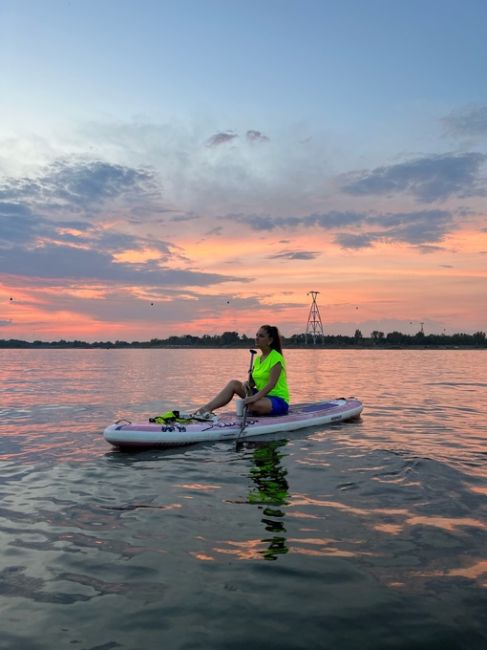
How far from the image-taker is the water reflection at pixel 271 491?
5.44m

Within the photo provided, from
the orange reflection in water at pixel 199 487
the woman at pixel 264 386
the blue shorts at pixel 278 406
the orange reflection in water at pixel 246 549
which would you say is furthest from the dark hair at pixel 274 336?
the orange reflection in water at pixel 246 549

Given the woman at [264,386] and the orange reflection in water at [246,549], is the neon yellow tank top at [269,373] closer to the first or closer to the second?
the woman at [264,386]

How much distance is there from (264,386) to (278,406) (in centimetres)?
60

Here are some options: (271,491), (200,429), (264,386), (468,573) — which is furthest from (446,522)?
(264,386)

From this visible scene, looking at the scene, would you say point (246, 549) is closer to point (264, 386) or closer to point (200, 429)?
point (200, 429)

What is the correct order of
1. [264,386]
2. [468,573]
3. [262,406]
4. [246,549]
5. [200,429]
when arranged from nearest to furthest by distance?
[468,573] → [246,549] → [200,429] → [262,406] → [264,386]

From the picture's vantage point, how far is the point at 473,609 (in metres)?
4.15

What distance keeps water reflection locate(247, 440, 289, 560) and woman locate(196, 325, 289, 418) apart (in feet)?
3.73

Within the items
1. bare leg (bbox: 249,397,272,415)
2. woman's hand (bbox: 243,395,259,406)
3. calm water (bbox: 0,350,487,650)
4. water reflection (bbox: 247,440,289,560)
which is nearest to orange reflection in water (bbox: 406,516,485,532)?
calm water (bbox: 0,350,487,650)

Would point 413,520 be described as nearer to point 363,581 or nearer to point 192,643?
point 363,581

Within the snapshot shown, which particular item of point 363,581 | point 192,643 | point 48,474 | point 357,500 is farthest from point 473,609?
point 48,474

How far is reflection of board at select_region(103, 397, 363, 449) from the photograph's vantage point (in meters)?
10.2

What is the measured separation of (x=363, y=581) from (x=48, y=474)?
563 cm

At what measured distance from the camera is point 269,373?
12062 millimetres
